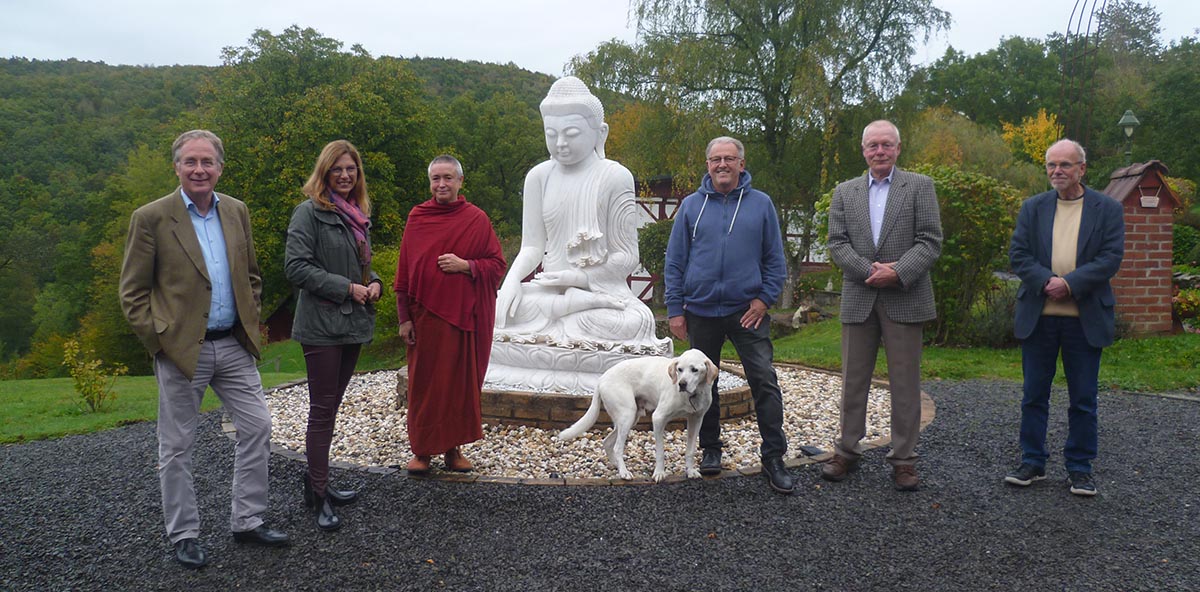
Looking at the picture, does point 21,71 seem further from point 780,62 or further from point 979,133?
point 979,133

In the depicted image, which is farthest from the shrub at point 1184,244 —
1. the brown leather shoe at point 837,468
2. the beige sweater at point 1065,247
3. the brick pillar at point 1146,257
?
the brown leather shoe at point 837,468

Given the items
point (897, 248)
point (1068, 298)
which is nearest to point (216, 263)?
point (897, 248)

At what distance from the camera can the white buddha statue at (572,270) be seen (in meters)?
5.29

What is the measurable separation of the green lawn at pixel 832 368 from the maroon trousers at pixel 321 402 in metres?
3.64

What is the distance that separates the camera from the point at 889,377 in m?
4.12

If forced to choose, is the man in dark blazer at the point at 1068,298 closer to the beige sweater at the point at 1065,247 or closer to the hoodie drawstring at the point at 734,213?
the beige sweater at the point at 1065,247

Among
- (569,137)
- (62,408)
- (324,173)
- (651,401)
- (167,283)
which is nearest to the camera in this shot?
(167,283)

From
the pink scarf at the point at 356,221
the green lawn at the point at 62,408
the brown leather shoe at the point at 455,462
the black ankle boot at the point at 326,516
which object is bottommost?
the green lawn at the point at 62,408

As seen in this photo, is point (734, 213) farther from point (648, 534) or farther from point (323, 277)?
point (323, 277)

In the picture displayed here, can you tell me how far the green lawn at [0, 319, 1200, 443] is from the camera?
21.3 ft

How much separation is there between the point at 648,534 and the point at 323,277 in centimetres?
197

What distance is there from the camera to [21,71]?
45969 mm

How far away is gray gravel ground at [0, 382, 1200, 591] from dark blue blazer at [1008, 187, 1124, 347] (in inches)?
37.2

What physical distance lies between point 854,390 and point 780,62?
54.4ft
